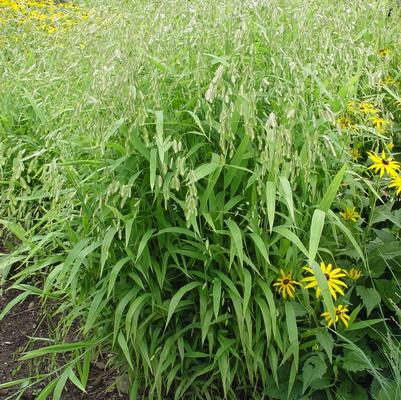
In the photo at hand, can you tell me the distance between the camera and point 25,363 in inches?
99.7

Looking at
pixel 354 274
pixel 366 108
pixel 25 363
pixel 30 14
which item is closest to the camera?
pixel 354 274

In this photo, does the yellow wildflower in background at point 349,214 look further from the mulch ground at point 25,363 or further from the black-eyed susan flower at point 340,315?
the mulch ground at point 25,363

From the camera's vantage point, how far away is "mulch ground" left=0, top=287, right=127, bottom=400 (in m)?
2.35

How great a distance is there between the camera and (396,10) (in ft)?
10.4

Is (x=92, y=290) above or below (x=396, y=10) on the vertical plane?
below

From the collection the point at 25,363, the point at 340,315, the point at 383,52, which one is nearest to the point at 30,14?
the point at 383,52

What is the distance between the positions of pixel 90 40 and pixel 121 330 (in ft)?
3.31

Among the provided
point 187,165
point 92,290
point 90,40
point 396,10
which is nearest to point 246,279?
point 187,165

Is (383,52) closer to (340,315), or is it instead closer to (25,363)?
Answer: (340,315)

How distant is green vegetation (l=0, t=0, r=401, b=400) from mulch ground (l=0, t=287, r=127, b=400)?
0.14 m

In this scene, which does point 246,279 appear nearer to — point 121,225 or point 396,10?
point 121,225

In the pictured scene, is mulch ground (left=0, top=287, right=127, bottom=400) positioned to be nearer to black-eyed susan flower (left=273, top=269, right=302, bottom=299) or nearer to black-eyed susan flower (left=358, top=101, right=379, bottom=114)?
black-eyed susan flower (left=273, top=269, right=302, bottom=299)

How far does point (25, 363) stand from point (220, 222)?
3.66 ft

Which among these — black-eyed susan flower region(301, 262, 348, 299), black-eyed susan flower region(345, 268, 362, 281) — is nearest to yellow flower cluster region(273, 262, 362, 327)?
black-eyed susan flower region(301, 262, 348, 299)
